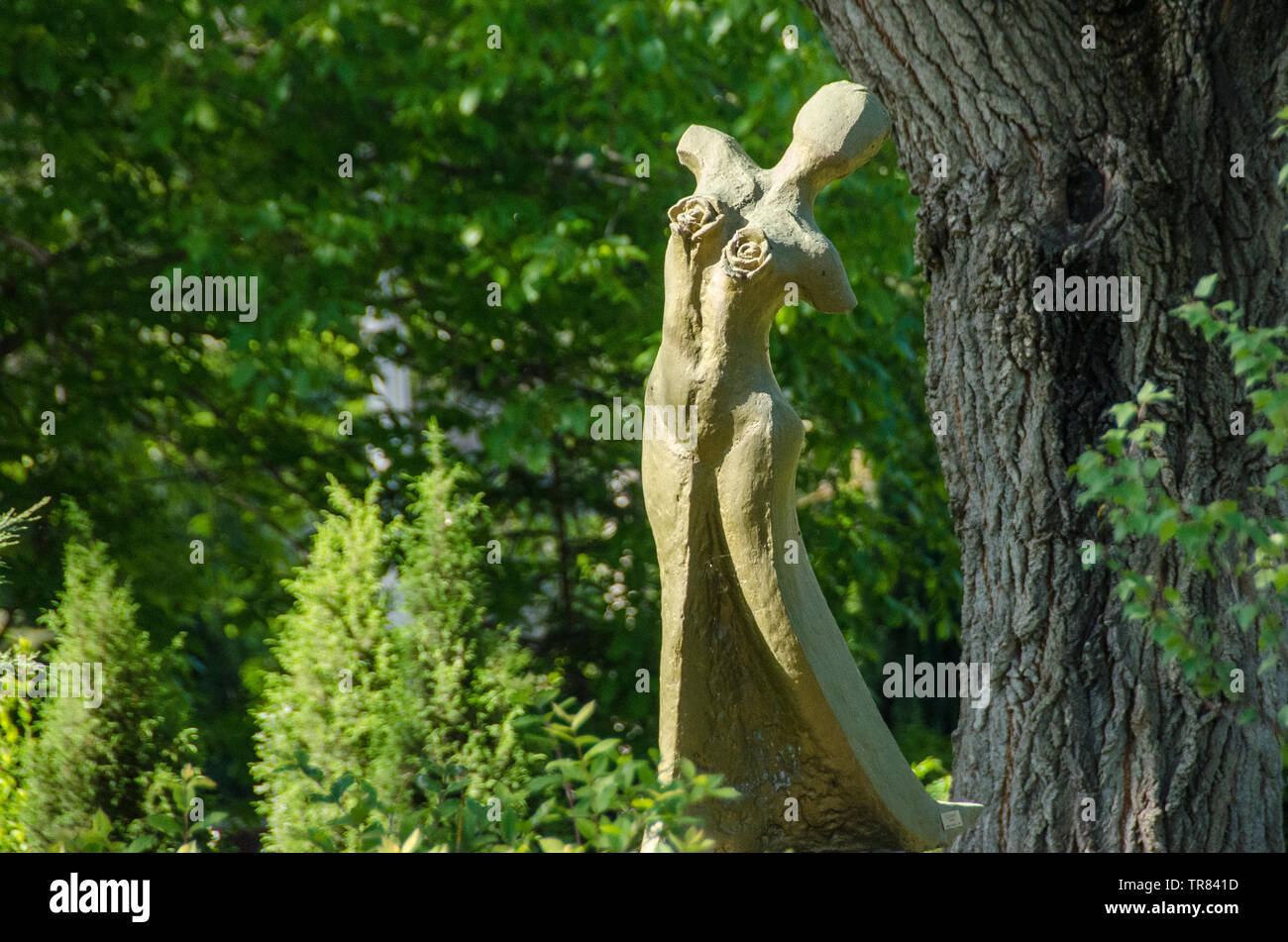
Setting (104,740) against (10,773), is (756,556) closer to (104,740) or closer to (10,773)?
(104,740)

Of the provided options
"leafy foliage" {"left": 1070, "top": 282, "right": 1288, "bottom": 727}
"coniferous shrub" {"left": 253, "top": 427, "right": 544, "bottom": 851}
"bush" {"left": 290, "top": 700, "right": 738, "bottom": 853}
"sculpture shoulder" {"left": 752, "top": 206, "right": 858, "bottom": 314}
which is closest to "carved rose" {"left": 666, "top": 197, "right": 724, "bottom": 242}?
"sculpture shoulder" {"left": 752, "top": 206, "right": 858, "bottom": 314}

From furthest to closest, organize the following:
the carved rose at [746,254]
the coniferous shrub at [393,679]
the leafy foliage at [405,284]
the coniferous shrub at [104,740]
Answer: the leafy foliage at [405,284], the coniferous shrub at [104,740], the coniferous shrub at [393,679], the carved rose at [746,254]

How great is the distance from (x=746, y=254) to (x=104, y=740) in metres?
2.60

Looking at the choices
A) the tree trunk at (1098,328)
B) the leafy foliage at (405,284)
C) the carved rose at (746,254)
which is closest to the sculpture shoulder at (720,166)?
the carved rose at (746,254)

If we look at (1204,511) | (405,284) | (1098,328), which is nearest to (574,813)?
(1204,511)

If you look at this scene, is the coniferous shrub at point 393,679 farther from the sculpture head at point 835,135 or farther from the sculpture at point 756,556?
the sculpture head at point 835,135

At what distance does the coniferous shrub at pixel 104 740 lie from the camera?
413cm

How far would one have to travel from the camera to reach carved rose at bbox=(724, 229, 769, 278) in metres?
3.15

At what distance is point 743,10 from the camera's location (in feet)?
21.2

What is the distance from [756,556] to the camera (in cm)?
317

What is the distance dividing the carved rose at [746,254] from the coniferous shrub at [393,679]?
146 cm

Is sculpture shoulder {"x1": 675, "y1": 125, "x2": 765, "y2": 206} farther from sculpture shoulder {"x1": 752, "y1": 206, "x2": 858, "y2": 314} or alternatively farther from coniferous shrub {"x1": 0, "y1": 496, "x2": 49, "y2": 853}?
coniferous shrub {"x1": 0, "y1": 496, "x2": 49, "y2": 853}

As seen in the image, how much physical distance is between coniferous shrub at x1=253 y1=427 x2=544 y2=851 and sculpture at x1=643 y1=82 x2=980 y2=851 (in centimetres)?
88

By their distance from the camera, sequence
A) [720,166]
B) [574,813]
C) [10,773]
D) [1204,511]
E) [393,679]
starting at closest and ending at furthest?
1. [574,813]
2. [1204,511]
3. [720,166]
4. [393,679]
5. [10,773]
